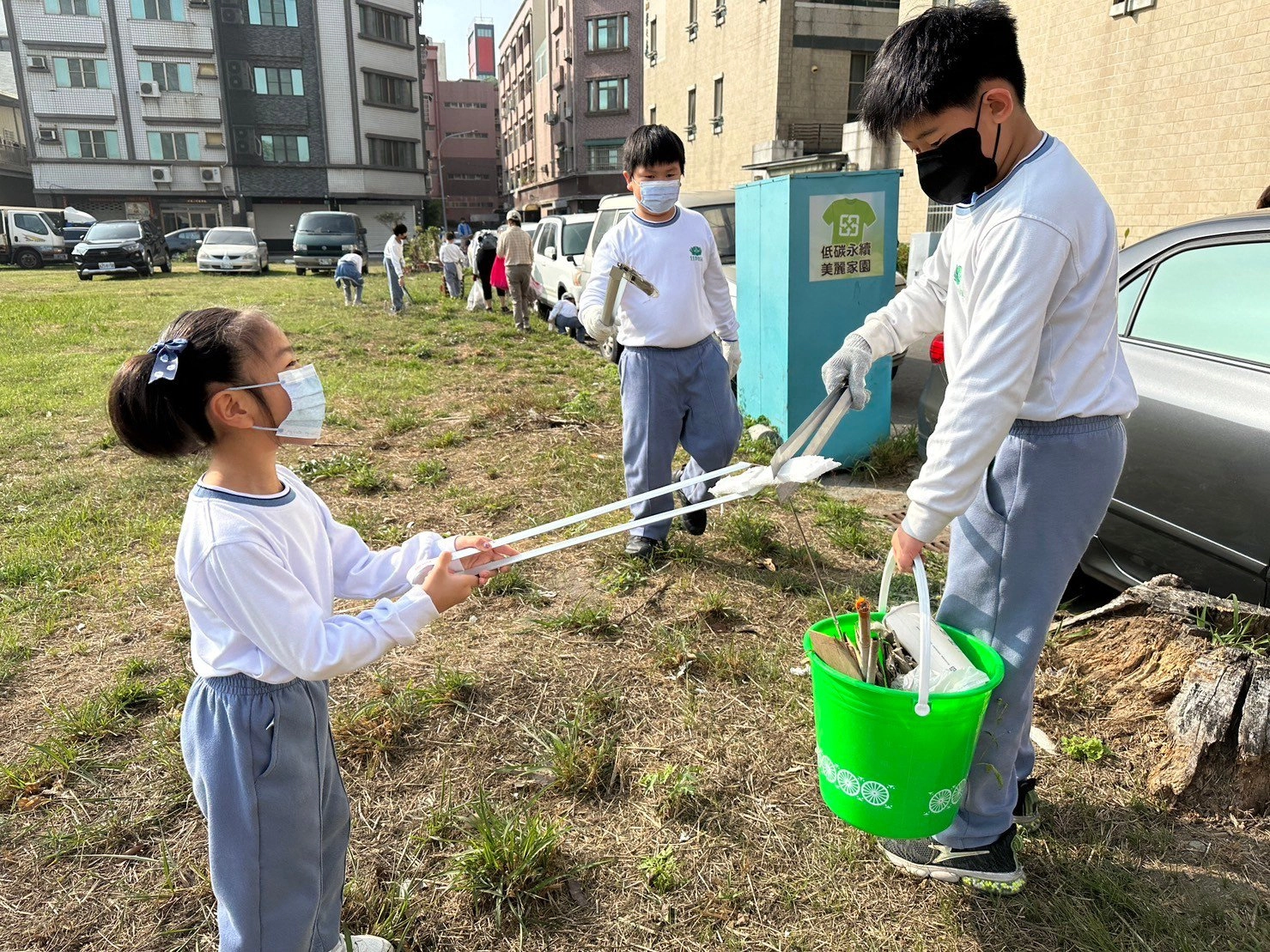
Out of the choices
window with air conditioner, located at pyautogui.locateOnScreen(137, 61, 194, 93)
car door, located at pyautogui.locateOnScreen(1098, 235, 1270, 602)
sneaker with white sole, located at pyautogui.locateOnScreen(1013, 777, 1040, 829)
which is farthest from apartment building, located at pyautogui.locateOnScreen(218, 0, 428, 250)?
sneaker with white sole, located at pyautogui.locateOnScreen(1013, 777, 1040, 829)

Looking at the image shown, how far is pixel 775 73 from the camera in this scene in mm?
24984

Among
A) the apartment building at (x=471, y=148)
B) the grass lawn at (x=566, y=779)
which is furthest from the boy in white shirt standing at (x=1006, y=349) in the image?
the apartment building at (x=471, y=148)

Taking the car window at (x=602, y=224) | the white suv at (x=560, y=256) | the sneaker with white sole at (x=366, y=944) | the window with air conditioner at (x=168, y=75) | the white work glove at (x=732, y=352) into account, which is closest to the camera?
the sneaker with white sole at (x=366, y=944)

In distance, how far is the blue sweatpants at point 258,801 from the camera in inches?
64.3

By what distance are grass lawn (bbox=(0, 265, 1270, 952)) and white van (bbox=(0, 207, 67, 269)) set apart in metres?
27.8

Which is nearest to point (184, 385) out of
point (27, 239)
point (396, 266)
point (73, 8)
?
point (396, 266)

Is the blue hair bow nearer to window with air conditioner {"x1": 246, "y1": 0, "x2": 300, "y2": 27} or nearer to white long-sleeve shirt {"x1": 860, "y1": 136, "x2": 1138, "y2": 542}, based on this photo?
white long-sleeve shirt {"x1": 860, "y1": 136, "x2": 1138, "y2": 542}

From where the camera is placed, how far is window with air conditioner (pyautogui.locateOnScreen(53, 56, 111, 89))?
42750mm

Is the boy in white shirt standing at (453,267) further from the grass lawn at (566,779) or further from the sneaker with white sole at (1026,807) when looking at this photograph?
the sneaker with white sole at (1026,807)

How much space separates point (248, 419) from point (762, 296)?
499 centimetres

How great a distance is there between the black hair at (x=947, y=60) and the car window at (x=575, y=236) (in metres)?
11.1

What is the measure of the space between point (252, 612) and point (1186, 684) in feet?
8.80

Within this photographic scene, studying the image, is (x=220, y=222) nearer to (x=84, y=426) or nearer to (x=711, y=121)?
(x=711, y=121)

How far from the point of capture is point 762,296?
20.5 ft
